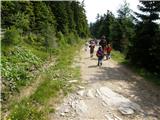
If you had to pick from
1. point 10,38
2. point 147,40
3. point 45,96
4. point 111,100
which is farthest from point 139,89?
point 10,38

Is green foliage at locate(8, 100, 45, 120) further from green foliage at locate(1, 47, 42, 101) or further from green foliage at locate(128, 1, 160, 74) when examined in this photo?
green foliage at locate(128, 1, 160, 74)

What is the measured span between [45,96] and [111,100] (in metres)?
2.96

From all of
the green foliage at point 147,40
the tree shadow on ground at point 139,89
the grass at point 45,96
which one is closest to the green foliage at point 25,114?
the grass at point 45,96

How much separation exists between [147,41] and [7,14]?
1533 cm

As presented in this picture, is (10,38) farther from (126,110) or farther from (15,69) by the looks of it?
(126,110)

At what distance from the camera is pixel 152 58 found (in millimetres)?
23656

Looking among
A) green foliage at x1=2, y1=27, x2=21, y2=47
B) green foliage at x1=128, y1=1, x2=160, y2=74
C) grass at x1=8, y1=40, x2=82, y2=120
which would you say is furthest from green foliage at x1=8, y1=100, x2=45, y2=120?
green foliage at x1=128, y1=1, x2=160, y2=74

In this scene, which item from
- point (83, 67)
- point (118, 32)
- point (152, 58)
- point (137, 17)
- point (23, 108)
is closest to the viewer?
point (23, 108)

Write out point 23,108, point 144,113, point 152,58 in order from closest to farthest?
point 23,108 → point 144,113 → point 152,58

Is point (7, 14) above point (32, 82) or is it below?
above

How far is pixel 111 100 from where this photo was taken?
550 inches

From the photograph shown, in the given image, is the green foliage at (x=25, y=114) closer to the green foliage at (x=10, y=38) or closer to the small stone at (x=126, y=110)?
the small stone at (x=126, y=110)

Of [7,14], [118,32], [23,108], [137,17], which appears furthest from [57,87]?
[118,32]

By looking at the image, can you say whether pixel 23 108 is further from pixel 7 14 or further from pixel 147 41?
pixel 7 14
